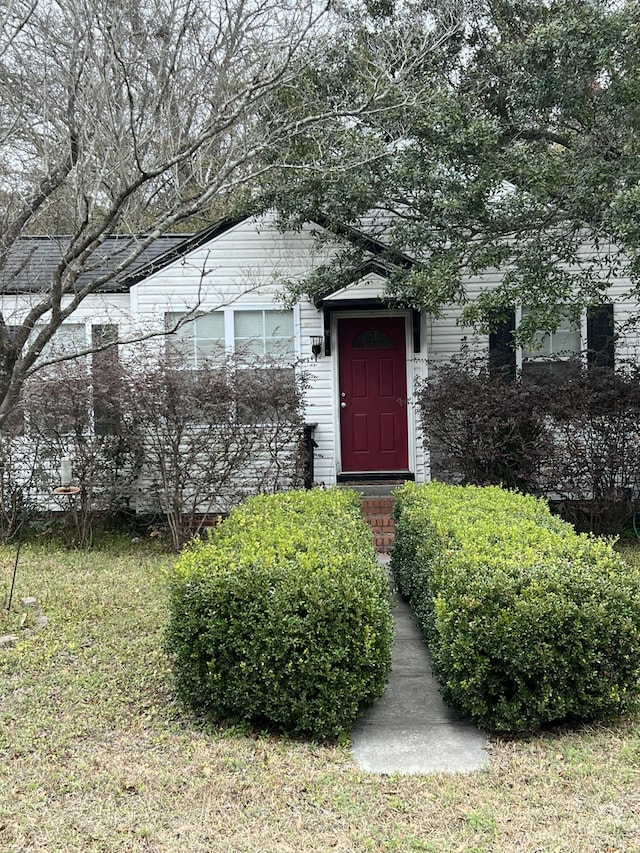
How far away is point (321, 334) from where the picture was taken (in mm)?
9891

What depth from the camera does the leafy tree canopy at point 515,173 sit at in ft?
25.9

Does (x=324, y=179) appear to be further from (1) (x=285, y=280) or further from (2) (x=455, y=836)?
(2) (x=455, y=836)

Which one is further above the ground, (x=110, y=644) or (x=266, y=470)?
(x=266, y=470)

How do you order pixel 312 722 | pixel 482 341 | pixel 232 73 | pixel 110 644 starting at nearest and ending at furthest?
pixel 312 722
pixel 110 644
pixel 232 73
pixel 482 341

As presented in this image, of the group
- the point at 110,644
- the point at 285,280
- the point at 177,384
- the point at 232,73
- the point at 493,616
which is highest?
the point at 232,73

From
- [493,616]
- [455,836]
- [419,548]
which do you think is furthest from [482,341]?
[455,836]

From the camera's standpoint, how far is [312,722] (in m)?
3.69

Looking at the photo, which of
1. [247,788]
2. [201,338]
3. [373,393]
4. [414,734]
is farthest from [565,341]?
[247,788]

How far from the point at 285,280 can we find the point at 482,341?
2911mm

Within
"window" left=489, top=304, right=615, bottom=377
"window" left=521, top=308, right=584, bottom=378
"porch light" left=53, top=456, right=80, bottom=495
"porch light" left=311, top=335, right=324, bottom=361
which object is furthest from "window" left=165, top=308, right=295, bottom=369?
"window" left=521, top=308, right=584, bottom=378

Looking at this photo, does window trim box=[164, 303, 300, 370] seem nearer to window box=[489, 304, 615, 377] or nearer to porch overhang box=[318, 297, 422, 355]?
porch overhang box=[318, 297, 422, 355]

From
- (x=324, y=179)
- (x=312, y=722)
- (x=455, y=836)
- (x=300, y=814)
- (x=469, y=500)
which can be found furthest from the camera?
(x=324, y=179)

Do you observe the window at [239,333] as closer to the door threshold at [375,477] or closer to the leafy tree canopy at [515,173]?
the leafy tree canopy at [515,173]

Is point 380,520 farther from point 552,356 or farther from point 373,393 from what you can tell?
point 552,356
